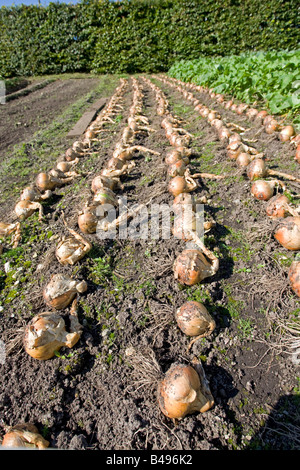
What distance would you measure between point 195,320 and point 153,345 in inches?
14.7

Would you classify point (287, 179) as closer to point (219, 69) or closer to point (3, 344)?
point (3, 344)

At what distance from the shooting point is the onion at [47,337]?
1928mm

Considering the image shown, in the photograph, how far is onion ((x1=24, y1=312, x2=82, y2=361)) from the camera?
1.93 meters

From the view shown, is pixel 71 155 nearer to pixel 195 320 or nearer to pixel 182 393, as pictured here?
pixel 195 320

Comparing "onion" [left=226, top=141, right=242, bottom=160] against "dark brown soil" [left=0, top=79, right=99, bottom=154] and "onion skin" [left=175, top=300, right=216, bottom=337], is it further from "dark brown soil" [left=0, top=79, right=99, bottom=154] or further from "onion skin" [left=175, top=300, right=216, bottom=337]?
"dark brown soil" [left=0, top=79, right=99, bottom=154]

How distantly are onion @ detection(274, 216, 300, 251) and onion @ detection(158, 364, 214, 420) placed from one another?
1.43 metres

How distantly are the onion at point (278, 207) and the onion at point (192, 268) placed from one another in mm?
938

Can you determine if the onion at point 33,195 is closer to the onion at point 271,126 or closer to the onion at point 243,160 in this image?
the onion at point 243,160

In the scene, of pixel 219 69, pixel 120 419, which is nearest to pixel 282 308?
pixel 120 419

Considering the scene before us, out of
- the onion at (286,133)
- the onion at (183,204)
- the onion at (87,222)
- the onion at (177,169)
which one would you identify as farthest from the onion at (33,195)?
the onion at (286,133)

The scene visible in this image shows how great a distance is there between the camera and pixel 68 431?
5.48 feet

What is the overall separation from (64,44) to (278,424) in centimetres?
2392

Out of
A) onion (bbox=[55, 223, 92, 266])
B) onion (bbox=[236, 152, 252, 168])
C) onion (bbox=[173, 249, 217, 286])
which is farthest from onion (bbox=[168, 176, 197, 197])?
onion (bbox=[55, 223, 92, 266])
